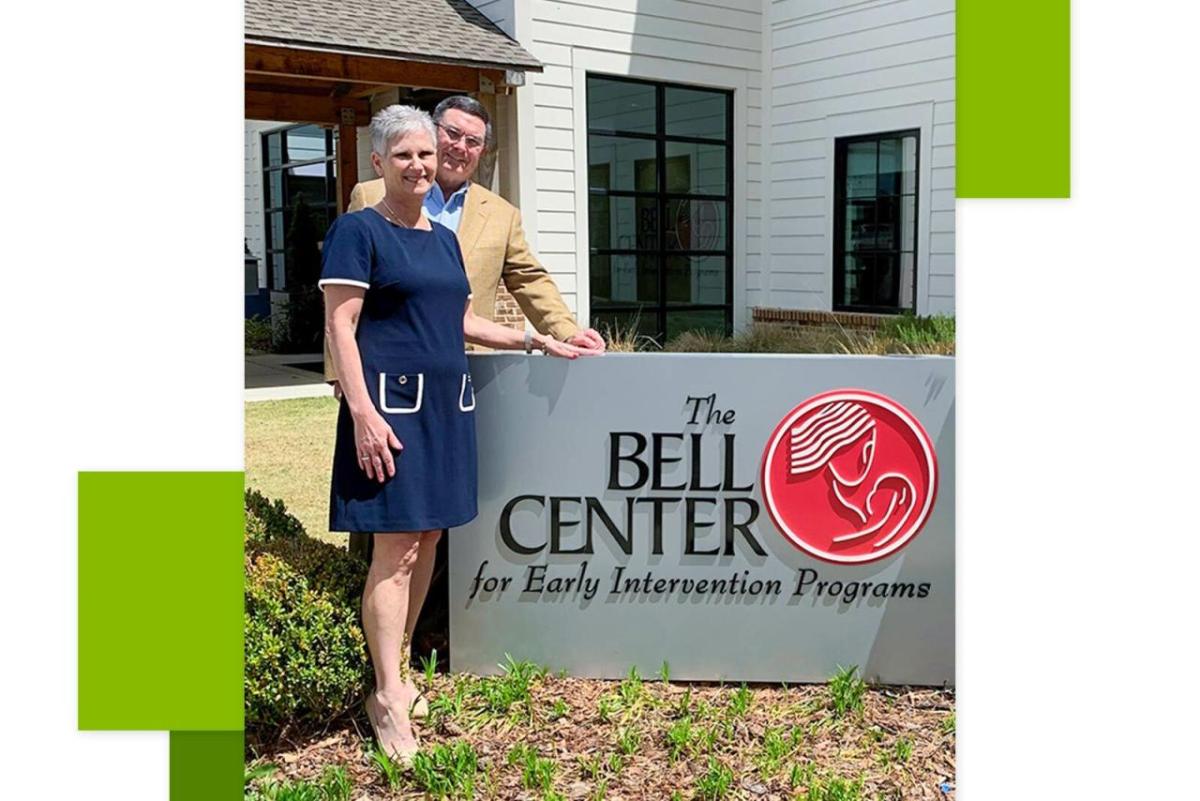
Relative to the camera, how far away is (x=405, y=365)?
290 cm

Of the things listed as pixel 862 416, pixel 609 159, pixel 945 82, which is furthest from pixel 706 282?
pixel 862 416

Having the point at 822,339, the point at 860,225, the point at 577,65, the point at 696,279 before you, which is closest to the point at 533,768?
the point at 822,339

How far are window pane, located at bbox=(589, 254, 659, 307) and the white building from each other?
0.02 m

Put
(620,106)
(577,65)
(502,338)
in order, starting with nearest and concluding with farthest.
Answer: (502,338)
(577,65)
(620,106)

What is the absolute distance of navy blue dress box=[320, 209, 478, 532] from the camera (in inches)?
112

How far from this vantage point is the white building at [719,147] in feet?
28.6

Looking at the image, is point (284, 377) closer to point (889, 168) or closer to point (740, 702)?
point (889, 168)

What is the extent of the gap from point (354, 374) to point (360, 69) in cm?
566

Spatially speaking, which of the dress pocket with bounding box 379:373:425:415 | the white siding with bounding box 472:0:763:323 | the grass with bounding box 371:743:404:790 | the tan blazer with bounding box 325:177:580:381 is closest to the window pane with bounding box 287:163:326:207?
the white siding with bounding box 472:0:763:323

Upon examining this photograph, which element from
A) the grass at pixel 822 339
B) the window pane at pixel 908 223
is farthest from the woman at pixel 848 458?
the window pane at pixel 908 223
